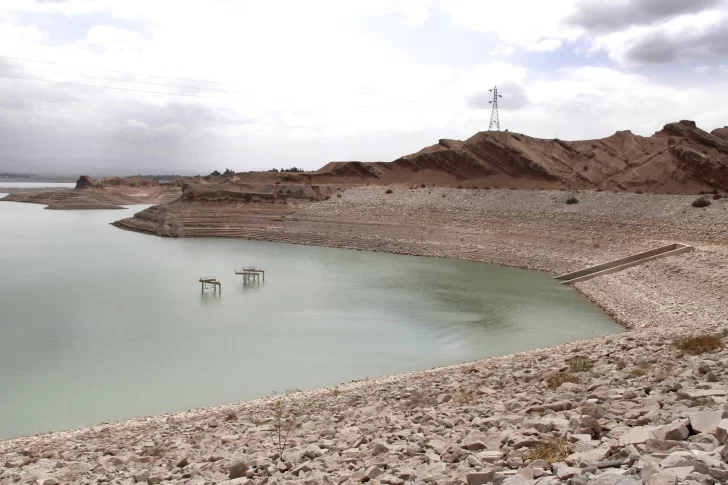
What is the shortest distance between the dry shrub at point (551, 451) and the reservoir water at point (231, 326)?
6193 millimetres

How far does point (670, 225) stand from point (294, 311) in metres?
17.4

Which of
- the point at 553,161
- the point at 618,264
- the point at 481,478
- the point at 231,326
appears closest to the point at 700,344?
the point at 481,478

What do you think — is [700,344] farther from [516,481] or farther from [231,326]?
[231,326]

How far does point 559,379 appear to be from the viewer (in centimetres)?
647

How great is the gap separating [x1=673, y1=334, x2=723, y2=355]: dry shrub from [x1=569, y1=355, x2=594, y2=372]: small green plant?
46.4 inches

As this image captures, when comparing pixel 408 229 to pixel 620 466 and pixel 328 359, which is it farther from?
pixel 620 466

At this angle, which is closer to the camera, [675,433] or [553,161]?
[675,433]

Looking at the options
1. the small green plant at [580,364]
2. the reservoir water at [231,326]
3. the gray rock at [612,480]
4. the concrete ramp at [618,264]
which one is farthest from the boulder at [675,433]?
the concrete ramp at [618,264]

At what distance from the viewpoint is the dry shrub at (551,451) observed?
3.64 m

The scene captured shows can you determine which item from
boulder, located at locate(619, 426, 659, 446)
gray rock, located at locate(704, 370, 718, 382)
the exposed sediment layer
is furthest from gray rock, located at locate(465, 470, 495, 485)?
the exposed sediment layer

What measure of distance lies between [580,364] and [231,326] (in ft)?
30.0

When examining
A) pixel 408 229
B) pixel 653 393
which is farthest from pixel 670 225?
pixel 653 393

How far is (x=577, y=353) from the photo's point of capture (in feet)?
27.1

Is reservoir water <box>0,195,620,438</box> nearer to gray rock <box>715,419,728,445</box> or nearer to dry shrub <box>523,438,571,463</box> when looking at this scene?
dry shrub <box>523,438,571,463</box>
